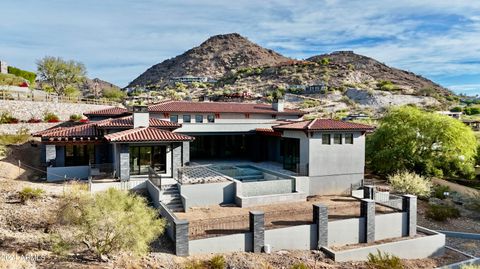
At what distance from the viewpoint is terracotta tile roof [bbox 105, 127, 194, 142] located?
20328 mm

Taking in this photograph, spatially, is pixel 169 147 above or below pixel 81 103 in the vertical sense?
below

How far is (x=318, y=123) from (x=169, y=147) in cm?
1041

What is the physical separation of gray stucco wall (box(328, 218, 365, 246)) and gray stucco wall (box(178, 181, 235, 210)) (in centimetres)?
610

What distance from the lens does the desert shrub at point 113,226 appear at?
1226 cm

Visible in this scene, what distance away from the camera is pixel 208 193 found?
19594mm

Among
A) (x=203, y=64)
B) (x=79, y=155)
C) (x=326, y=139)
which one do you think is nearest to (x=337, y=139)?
(x=326, y=139)

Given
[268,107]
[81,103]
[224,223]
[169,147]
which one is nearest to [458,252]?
[224,223]

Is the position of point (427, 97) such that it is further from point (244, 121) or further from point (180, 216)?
point (180, 216)

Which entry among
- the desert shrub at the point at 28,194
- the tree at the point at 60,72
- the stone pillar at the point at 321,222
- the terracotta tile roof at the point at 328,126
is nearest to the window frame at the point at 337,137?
the terracotta tile roof at the point at 328,126

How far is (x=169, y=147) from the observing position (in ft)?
72.8

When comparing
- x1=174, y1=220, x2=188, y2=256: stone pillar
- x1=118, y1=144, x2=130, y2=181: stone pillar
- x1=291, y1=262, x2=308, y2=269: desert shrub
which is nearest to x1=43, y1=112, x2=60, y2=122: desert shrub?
x1=118, y1=144, x2=130, y2=181: stone pillar

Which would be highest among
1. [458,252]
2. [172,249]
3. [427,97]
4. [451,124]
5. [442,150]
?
[427,97]

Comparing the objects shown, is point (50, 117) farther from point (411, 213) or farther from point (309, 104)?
point (309, 104)

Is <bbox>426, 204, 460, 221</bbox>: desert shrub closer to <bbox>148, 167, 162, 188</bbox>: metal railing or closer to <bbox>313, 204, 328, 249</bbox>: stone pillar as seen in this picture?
<bbox>313, 204, 328, 249</bbox>: stone pillar
